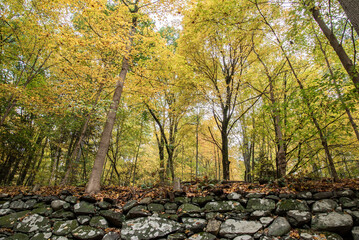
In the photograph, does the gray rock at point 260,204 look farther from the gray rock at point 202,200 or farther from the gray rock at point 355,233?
the gray rock at point 355,233

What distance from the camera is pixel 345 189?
342cm

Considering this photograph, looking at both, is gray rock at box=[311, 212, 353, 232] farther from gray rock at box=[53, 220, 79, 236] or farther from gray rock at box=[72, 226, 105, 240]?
gray rock at box=[53, 220, 79, 236]

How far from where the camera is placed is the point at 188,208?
375cm

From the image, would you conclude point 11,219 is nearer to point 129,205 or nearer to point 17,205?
point 17,205

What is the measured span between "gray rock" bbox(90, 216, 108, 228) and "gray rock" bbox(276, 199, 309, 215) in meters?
3.76

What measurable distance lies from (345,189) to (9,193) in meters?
8.84

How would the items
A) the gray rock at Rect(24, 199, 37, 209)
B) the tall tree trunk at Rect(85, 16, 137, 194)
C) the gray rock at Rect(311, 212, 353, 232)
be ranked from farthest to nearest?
the tall tree trunk at Rect(85, 16, 137, 194) < the gray rock at Rect(24, 199, 37, 209) < the gray rock at Rect(311, 212, 353, 232)

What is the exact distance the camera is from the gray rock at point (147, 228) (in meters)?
3.21

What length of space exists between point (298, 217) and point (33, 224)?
5.84m

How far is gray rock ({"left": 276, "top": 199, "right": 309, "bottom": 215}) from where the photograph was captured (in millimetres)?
3258

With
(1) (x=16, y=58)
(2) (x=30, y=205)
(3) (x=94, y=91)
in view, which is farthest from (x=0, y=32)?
(2) (x=30, y=205)

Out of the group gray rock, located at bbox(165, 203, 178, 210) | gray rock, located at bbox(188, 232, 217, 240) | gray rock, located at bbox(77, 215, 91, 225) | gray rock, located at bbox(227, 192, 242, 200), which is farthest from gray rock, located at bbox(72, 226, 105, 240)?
gray rock, located at bbox(227, 192, 242, 200)

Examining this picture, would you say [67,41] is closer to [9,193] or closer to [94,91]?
[94,91]

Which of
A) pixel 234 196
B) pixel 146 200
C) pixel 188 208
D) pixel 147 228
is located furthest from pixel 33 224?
pixel 234 196
